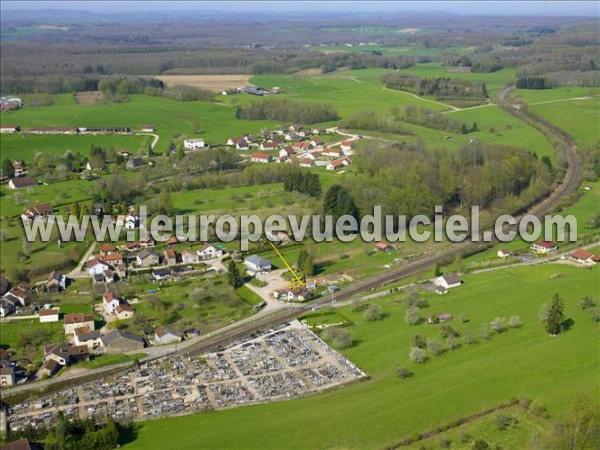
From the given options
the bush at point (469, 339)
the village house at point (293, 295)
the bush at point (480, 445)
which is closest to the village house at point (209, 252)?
the village house at point (293, 295)

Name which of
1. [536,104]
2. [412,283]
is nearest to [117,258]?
[412,283]

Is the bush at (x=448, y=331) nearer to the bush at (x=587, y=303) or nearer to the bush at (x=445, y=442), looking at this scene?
the bush at (x=587, y=303)

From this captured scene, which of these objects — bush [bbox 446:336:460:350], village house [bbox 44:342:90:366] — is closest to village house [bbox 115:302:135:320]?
village house [bbox 44:342:90:366]

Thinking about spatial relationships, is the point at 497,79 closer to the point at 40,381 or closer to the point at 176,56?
the point at 176,56

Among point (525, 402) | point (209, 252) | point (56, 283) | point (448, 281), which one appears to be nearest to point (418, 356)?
point (525, 402)

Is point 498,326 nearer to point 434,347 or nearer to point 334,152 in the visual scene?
point 434,347
